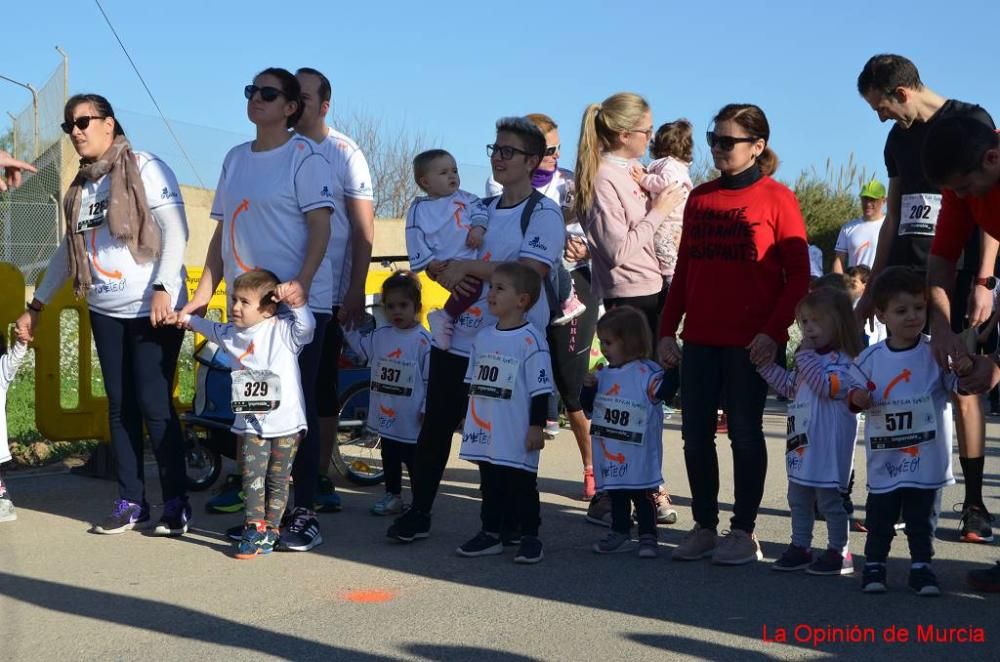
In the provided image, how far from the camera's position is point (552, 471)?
8523 mm

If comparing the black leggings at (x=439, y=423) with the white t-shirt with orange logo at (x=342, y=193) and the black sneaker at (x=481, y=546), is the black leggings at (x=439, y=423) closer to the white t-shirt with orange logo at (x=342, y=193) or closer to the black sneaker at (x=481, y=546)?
the black sneaker at (x=481, y=546)

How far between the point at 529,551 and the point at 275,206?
1.93 metres

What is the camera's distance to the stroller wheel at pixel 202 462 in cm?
789

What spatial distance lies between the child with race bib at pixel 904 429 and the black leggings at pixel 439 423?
72.8 inches

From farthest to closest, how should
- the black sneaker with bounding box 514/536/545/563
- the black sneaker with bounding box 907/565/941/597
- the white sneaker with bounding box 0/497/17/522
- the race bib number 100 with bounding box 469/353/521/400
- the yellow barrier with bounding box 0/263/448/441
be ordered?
the yellow barrier with bounding box 0/263/448/441 < the white sneaker with bounding box 0/497/17/522 < the race bib number 100 with bounding box 469/353/521/400 < the black sneaker with bounding box 514/536/545/563 < the black sneaker with bounding box 907/565/941/597

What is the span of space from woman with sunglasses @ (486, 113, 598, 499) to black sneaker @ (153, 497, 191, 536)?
204 centimetres

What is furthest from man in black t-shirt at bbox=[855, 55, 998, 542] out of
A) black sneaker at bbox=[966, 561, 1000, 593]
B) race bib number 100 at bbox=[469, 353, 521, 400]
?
race bib number 100 at bbox=[469, 353, 521, 400]

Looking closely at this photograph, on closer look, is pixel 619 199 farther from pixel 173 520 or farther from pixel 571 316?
pixel 173 520

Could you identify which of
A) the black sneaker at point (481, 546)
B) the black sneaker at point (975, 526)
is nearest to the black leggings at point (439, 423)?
the black sneaker at point (481, 546)

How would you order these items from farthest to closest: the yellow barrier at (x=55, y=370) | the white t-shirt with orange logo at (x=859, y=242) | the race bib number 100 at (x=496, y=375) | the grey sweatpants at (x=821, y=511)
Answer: the white t-shirt with orange logo at (x=859, y=242), the yellow barrier at (x=55, y=370), the race bib number 100 at (x=496, y=375), the grey sweatpants at (x=821, y=511)

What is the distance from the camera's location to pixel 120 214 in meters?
6.37

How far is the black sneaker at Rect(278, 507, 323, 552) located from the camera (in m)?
6.14

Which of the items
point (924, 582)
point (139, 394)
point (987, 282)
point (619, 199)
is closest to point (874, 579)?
point (924, 582)

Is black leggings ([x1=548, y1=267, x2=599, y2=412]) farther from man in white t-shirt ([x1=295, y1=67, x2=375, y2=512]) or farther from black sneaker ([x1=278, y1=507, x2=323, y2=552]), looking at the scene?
black sneaker ([x1=278, y1=507, x2=323, y2=552])
